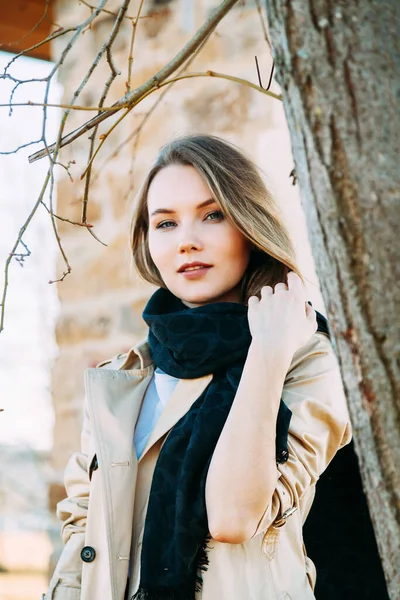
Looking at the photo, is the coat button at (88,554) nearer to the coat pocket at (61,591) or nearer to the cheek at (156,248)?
the coat pocket at (61,591)

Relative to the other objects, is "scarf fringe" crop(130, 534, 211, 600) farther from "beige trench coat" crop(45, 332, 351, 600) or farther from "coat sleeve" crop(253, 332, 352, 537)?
"coat sleeve" crop(253, 332, 352, 537)

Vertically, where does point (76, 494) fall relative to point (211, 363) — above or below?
below

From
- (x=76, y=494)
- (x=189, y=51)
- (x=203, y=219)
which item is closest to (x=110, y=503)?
(x=76, y=494)

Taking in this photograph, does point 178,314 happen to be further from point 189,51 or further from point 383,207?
point 383,207

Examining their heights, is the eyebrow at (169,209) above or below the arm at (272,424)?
above

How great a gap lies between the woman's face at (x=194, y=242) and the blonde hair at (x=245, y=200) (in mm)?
37

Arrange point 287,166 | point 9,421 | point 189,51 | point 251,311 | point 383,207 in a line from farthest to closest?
1. point 9,421
2. point 287,166
3. point 251,311
4. point 189,51
5. point 383,207

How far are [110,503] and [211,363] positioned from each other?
45cm

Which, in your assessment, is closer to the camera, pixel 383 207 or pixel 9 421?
pixel 383 207

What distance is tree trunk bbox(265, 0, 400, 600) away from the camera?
0.98 m

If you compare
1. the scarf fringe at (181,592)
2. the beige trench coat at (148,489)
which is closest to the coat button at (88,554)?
the beige trench coat at (148,489)

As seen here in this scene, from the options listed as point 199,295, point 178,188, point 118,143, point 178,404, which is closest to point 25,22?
point 118,143

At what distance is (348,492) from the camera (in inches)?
85.1

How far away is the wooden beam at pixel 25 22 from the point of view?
3908 mm
